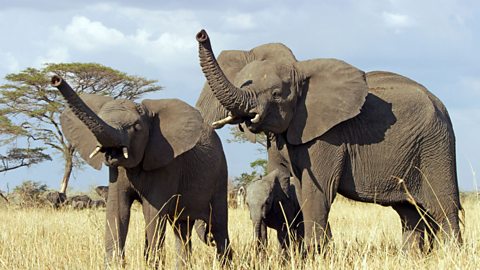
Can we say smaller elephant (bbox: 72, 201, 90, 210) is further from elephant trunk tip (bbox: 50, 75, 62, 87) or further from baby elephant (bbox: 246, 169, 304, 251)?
elephant trunk tip (bbox: 50, 75, 62, 87)

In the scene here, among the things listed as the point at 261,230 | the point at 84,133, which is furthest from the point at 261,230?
the point at 84,133

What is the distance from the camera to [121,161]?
6.46 metres

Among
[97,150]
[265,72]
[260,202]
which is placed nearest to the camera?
[97,150]

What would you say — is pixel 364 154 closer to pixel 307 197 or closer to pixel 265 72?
pixel 307 197

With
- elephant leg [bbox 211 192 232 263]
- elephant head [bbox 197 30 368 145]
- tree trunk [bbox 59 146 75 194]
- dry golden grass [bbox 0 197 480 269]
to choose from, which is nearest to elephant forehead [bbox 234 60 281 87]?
elephant head [bbox 197 30 368 145]

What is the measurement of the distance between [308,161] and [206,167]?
1.16 meters

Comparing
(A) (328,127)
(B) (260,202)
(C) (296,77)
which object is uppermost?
(C) (296,77)

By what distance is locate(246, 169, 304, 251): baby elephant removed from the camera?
878 cm

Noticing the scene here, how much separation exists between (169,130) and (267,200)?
2133mm

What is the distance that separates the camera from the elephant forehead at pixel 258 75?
6.93 metres

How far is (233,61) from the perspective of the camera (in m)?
7.79

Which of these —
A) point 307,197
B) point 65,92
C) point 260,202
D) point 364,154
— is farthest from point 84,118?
point 260,202

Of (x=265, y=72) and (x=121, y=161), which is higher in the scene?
(x=265, y=72)

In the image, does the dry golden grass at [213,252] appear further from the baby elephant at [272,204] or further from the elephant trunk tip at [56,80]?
the elephant trunk tip at [56,80]
